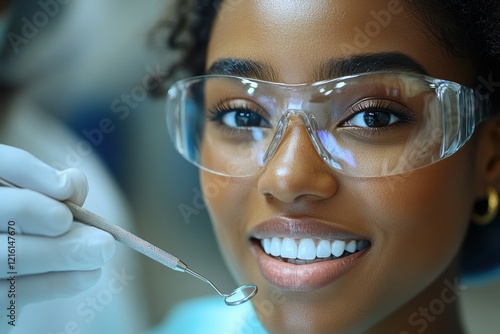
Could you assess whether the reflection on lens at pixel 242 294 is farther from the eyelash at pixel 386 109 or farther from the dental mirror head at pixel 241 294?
the eyelash at pixel 386 109

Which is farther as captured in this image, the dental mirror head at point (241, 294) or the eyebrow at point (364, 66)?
the dental mirror head at point (241, 294)

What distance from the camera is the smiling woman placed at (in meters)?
0.98

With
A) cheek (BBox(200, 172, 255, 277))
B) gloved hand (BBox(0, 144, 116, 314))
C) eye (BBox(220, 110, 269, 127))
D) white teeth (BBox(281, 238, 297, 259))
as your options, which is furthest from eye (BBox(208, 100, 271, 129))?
gloved hand (BBox(0, 144, 116, 314))

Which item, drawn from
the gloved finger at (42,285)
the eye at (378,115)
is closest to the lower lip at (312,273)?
the eye at (378,115)

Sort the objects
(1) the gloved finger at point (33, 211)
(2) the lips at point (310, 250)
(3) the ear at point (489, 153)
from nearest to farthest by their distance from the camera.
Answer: (1) the gloved finger at point (33, 211)
(2) the lips at point (310, 250)
(3) the ear at point (489, 153)

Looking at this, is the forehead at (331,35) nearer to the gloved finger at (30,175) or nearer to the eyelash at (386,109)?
the eyelash at (386,109)

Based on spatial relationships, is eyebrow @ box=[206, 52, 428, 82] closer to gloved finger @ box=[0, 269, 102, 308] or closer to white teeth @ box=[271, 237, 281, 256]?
white teeth @ box=[271, 237, 281, 256]

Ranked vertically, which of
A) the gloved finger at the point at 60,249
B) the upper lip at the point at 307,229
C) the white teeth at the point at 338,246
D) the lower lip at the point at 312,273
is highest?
the gloved finger at the point at 60,249

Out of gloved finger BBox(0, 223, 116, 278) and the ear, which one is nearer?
gloved finger BBox(0, 223, 116, 278)

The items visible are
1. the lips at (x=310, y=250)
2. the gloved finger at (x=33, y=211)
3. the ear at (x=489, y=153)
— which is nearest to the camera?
the gloved finger at (x=33, y=211)

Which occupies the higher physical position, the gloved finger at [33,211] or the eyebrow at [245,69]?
the gloved finger at [33,211]

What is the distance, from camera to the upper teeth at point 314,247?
39.9 inches

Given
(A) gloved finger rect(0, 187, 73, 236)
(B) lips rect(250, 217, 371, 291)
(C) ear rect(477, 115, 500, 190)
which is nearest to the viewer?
(A) gloved finger rect(0, 187, 73, 236)

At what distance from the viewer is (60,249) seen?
92 cm
